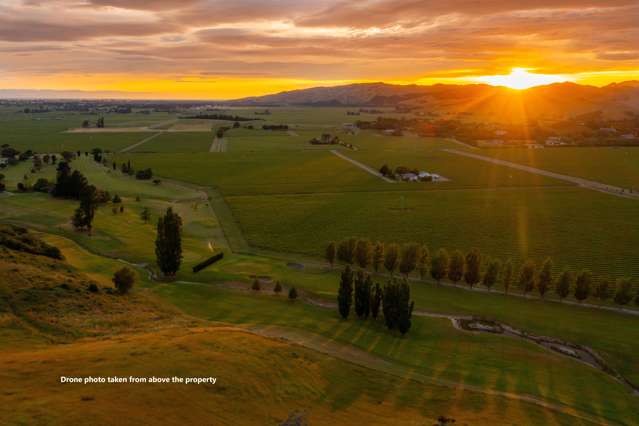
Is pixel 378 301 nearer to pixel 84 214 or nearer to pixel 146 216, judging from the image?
pixel 84 214

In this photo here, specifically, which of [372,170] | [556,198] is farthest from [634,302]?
[372,170]

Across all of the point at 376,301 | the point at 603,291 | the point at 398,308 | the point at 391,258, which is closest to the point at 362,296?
the point at 376,301

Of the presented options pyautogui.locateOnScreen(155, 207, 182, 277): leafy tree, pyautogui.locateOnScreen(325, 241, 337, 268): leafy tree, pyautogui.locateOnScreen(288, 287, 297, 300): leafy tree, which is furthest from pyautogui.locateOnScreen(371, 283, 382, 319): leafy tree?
pyautogui.locateOnScreen(155, 207, 182, 277): leafy tree

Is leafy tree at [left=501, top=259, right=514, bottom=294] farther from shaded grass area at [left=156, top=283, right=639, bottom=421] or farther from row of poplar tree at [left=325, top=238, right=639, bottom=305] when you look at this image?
shaded grass area at [left=156, top=283, right=639, bottom=421]

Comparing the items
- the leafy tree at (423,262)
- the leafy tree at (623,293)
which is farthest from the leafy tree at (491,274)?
the leafy tree at (623,293)

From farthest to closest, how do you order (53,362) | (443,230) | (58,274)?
1. (443,230)
2. (58,274)
3. (53,362)

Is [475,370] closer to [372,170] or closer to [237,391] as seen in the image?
[237,391]

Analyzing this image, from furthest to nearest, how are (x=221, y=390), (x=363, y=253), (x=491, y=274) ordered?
(x=363, y=253) → (x=491, y=274) → (x=221, y=390)
